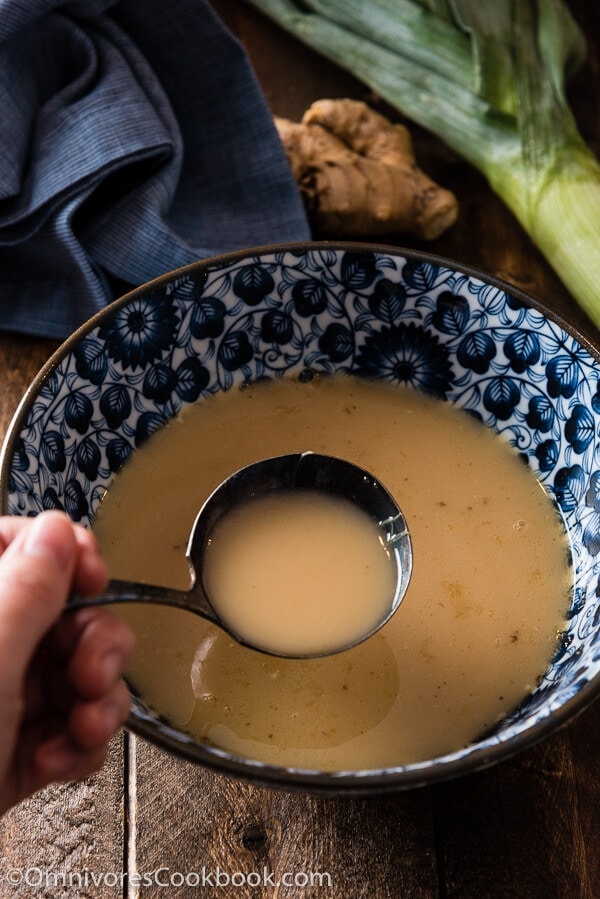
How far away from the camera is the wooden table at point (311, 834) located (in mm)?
866

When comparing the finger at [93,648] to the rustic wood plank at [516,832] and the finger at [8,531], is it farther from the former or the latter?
the rustic wood plank at [516,832]

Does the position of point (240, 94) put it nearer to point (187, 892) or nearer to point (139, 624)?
point (139, 624)

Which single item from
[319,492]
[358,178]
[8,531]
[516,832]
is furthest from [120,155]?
[516,832]

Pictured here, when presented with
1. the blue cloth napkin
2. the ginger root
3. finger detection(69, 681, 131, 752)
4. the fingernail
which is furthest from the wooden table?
the ginger root

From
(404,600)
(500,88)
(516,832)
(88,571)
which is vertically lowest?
(516,832)

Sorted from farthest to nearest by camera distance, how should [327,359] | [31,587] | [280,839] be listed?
1. [327,359]
2. [280,839]
3. [31,587]

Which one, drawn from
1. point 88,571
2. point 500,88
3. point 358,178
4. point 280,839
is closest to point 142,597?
point 88,571

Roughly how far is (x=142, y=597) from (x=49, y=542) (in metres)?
0.09

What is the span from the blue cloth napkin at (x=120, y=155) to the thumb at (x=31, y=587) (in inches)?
24.4

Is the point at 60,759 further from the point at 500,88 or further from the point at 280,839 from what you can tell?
the point at 500,88

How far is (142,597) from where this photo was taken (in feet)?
2.42

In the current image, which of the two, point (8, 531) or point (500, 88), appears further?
point (500, 88)

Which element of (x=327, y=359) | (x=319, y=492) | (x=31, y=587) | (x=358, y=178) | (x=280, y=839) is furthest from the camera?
(x=358, y=178)

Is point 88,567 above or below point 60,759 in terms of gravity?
above
